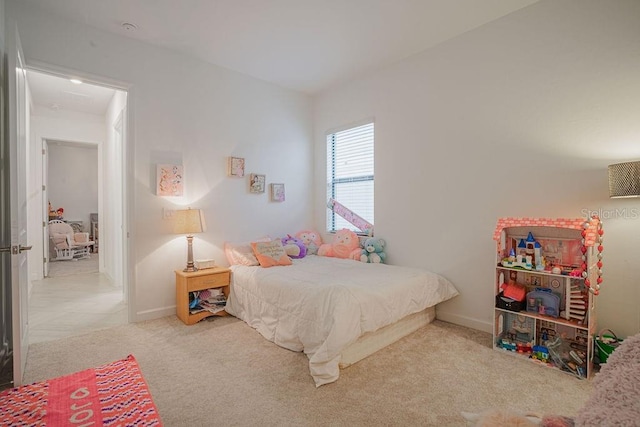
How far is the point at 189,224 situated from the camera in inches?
128

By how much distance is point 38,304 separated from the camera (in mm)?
3844

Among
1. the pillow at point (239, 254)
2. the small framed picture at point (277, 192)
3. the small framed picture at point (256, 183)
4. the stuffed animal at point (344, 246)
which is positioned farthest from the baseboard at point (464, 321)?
the small framed picture at point (256, 183)

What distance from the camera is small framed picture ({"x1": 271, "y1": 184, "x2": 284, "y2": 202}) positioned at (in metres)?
4.28

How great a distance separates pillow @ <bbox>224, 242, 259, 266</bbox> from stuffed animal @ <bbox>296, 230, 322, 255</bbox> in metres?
0.93

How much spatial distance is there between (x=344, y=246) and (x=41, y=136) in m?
5.44

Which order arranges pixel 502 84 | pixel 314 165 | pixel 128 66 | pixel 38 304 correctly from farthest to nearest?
pixel 314 165
pixel 38 304
pixel 128 66
pixel 502 84

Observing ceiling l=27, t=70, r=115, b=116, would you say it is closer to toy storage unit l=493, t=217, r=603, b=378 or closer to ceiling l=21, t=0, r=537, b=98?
ceiling l=21, t=0, r=537, b=98

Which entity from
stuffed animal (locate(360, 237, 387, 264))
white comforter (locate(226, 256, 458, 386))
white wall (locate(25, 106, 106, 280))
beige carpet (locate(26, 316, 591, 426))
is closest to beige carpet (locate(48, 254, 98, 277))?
white wall (locate(25, 106, 106, 280))

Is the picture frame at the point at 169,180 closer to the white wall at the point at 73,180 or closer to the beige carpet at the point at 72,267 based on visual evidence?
the beige carpet at the point at 72,267

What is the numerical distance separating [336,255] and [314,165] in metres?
1.54

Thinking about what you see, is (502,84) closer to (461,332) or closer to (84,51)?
(461,332)

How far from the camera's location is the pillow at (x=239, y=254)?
3.48 meters

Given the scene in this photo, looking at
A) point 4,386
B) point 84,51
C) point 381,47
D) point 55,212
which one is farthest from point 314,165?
point 55,212

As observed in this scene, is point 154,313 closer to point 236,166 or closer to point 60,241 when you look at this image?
point 236,166
